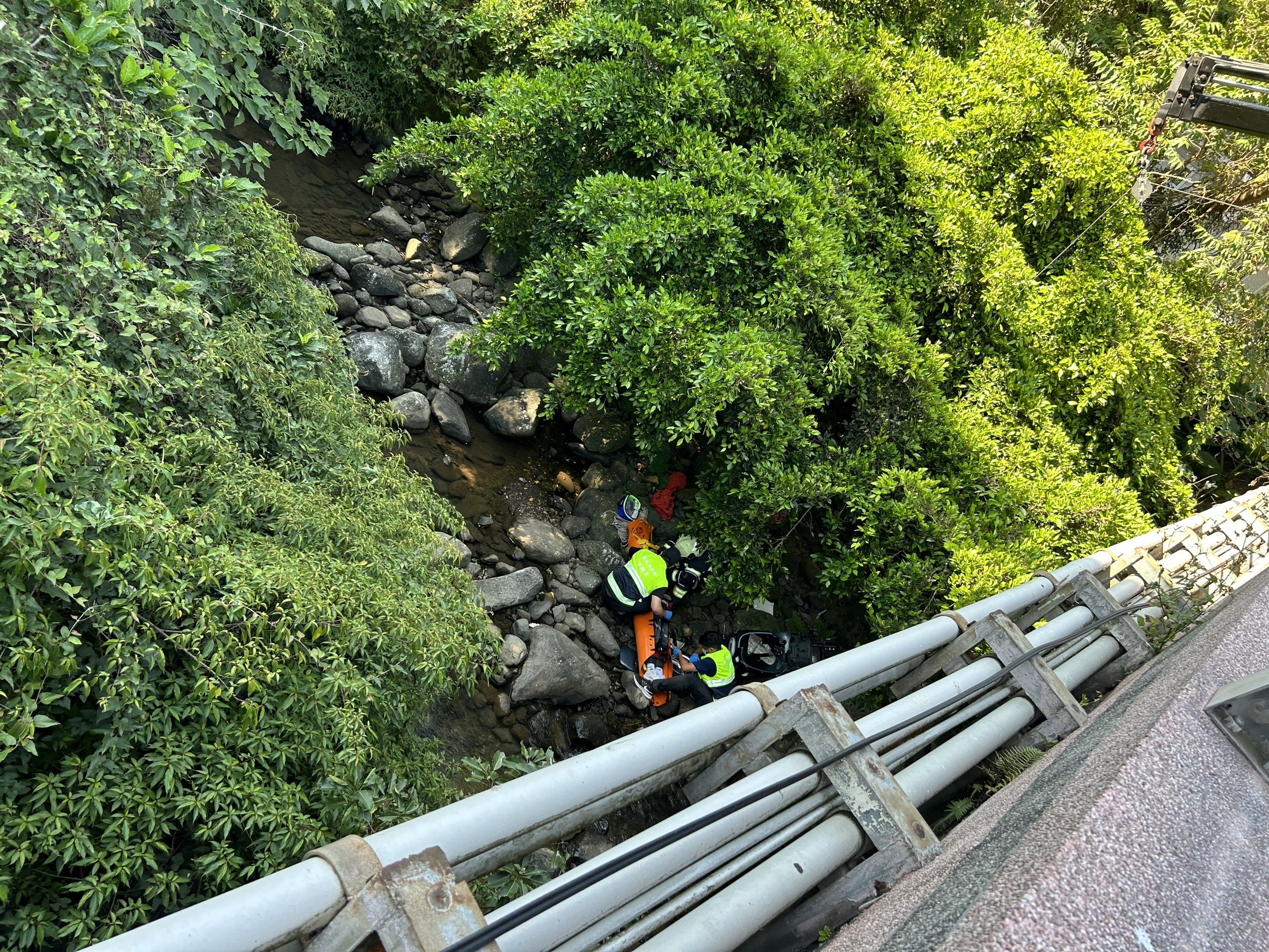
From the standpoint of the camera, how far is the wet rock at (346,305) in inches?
259

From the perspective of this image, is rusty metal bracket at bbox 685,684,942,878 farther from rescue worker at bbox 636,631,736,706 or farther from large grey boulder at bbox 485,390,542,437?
large grey boulder at bbox 485,390,542,437

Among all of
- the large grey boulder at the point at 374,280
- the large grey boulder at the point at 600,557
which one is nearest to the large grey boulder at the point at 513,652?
the large grey boulder at the point at 600,557

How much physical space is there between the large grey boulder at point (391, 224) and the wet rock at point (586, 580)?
4.22 metres

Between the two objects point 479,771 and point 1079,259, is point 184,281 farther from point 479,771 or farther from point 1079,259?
point 1079,259

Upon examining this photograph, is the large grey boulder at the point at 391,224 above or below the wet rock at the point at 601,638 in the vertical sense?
above

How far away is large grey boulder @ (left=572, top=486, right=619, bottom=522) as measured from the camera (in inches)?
258

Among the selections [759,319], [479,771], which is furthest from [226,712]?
[759,319]

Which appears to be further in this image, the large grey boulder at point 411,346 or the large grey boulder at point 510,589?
the large grey boulder at point 411,346

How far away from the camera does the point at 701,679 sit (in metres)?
5.80

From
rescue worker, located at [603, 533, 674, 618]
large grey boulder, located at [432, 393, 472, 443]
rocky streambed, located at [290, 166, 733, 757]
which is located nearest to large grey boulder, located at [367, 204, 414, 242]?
rocky streambed, located at [290, 166, 733, 757]

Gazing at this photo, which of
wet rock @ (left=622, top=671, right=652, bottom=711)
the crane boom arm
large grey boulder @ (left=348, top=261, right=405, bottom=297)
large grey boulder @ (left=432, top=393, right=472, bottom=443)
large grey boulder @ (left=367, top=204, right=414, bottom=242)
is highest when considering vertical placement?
the crane boom arm

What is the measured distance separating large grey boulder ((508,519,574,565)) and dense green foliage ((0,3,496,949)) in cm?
222

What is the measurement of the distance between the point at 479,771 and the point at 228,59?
12.4 feet

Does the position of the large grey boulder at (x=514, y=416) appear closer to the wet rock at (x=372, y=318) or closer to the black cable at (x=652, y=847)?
the wet rock at (x=372, y=318)
